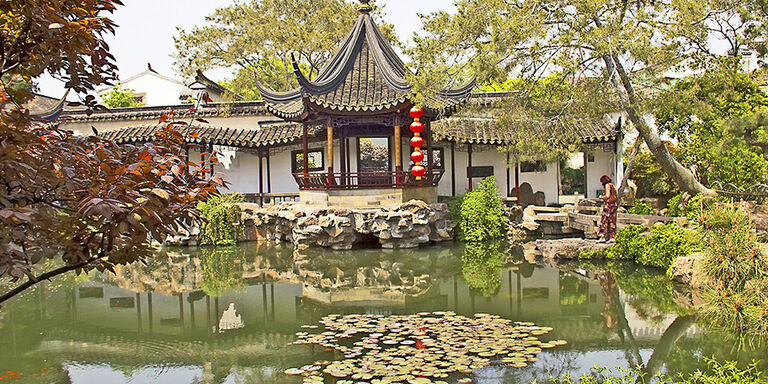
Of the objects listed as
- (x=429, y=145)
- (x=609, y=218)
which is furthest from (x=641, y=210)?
(x=429, y=145)

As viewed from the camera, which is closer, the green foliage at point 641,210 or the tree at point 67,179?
the tree at point 67,179

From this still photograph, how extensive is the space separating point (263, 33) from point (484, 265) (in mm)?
11578

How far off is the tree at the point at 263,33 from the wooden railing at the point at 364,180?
6293 mm

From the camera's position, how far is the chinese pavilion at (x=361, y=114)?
41.2ft

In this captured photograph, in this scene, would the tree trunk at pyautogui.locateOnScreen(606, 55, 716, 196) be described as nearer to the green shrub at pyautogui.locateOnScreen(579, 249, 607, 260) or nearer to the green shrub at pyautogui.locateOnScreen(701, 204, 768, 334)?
the green shrub at pyautogui.locateOnScreen(579, 249, 607, 260)

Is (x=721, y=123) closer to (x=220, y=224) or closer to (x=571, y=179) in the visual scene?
(x=220, y=224)

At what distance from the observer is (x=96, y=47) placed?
2.46 metres

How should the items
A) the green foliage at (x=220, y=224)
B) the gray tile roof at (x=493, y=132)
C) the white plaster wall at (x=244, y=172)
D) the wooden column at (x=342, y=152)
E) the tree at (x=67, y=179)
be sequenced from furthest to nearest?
1. the white plaster wall at (x=244, y=172)
2. the gray tile roof at (x=493, y=132)
3. the wooden column at (x=342, y=152)
4. the green foliage at (x=220, y=224)
5. the tree at (x=67, y=179)

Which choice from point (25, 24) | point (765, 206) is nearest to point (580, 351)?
point (25, 24)

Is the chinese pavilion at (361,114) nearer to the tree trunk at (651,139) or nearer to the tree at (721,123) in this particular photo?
the tree trunk at (651,139)

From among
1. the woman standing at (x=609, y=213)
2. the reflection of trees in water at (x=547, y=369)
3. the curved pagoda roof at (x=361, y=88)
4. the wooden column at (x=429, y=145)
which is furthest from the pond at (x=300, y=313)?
the curved pagoda roof at (x=361, y=88)

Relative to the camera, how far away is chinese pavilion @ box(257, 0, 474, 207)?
12544 mm

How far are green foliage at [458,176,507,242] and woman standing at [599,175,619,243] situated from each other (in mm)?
3084

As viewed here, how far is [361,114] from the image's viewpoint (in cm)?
1270
